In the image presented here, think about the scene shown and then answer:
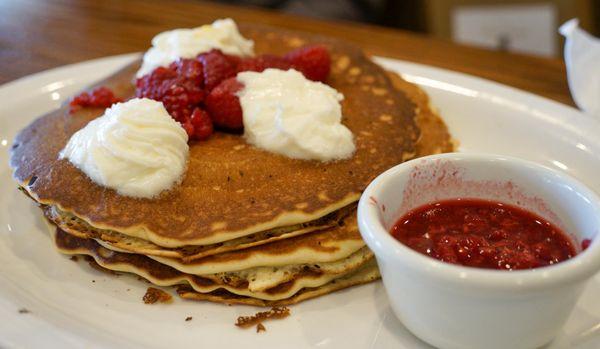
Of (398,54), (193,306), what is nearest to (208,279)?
(193,306)

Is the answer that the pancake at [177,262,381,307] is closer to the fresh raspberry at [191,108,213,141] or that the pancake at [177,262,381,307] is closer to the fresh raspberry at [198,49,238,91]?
the fresh raspberry at [191,108,213,141]

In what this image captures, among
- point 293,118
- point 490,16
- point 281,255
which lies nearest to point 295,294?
point 281,255

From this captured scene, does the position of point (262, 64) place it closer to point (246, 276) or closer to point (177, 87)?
point (177, 87)

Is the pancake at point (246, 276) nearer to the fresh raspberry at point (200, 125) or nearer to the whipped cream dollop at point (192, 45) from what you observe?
the fresh raspberry at point (200, 125)

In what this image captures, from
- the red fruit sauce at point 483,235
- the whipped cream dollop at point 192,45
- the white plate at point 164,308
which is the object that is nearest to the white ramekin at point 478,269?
the red fruit sauce at point 483,235

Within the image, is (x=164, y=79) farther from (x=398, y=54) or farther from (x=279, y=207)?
(x=398, y=54)

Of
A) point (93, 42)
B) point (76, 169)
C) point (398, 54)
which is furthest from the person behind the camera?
point (93, 42)
